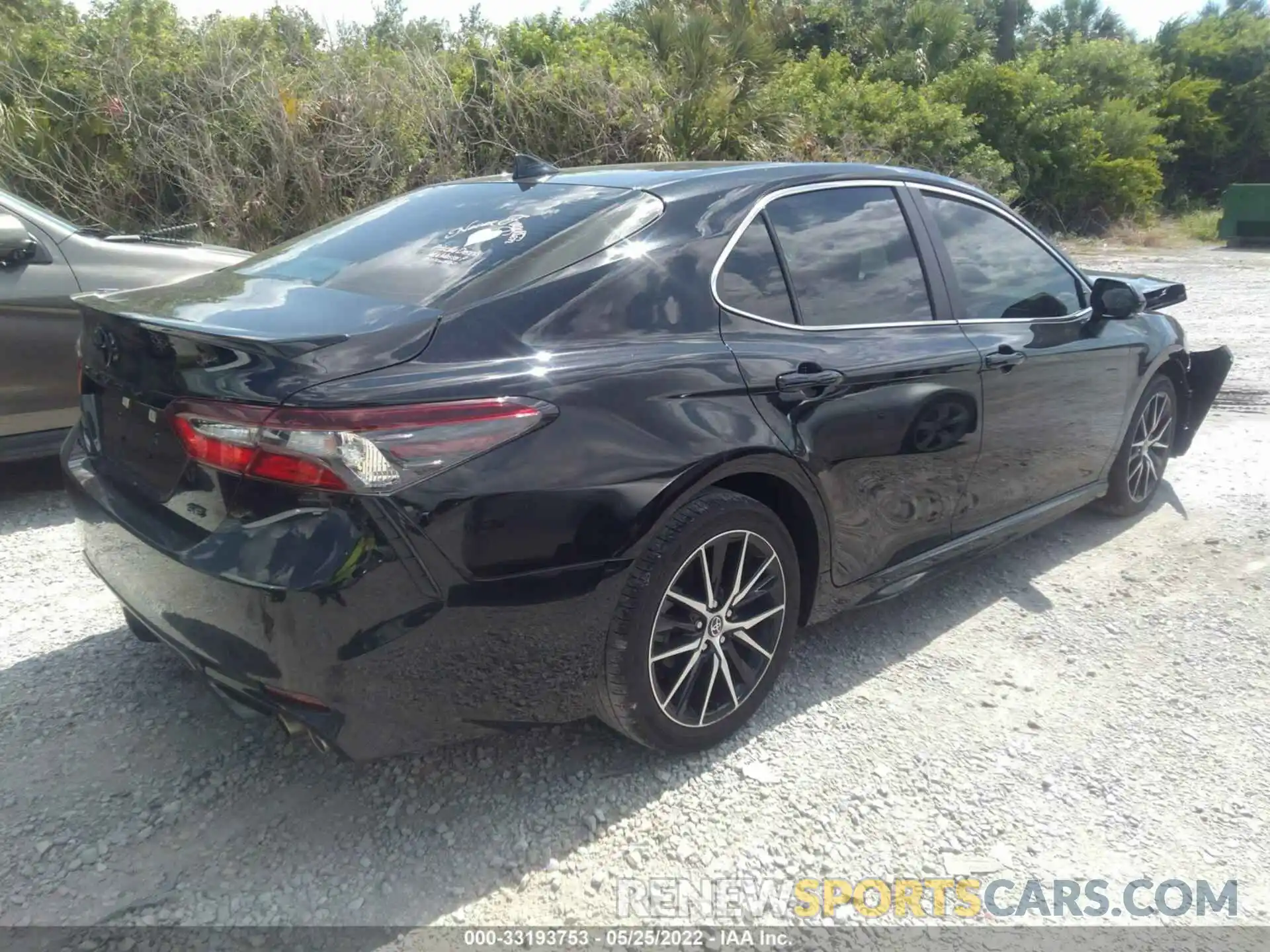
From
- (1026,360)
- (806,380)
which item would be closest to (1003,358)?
(1026,360)

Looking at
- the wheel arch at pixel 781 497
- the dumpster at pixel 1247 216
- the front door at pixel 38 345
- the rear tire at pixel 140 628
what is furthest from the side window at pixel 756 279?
the dumpster at pixel 1247 216

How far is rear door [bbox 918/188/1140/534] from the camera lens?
3711mm

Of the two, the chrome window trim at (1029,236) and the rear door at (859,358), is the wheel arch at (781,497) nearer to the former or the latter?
the rear door at (859,358)

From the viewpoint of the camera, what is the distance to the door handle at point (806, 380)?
2895 mm

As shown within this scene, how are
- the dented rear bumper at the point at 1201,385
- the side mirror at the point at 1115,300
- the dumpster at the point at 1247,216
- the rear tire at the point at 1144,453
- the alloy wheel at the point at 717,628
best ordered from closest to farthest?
the alloy wheel at the point at 717,628 → the side mirror at the point at 1115,300 → the rear tire at the point at 1144,453 → the dented rear bumper at the point at 1201,385 → the dumpster at the point at 1247,216

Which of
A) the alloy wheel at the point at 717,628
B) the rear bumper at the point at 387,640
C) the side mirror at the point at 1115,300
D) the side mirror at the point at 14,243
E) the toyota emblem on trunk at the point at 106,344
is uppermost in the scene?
the side mirror at the point at 14,243

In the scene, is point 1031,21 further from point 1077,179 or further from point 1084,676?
point 1084,676

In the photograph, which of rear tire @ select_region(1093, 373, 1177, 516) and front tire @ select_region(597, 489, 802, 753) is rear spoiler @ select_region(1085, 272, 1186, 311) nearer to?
rear tire @ select_region(1093, 373, 1177, 516)

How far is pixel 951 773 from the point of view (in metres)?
2.94

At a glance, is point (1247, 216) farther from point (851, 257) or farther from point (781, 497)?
point (781, 497)

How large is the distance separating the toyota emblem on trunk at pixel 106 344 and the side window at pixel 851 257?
1913 mm

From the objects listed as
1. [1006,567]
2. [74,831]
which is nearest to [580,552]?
[74,831]

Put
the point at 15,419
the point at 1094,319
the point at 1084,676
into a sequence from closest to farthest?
the point at 1084,676
the point at 1094,319
the point at 15,419

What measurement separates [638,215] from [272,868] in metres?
1.96
